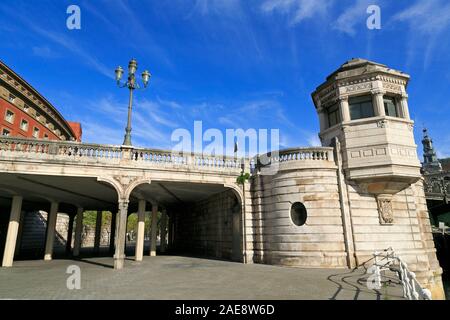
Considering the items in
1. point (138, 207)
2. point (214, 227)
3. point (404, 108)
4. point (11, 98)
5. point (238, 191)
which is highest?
point (11, 98)

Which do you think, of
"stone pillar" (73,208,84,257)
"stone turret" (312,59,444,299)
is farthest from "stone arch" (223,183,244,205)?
"stone pillar" (73,208,84,257)

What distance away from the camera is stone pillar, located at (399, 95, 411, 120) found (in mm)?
15890

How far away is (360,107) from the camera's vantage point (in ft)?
53.2

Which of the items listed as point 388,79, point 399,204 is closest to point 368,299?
point 399,204

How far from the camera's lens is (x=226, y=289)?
881cm

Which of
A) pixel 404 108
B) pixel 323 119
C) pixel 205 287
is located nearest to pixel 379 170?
pixel 404 108

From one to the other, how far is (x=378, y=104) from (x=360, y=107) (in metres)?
0.98

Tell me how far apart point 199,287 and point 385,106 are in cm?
1424

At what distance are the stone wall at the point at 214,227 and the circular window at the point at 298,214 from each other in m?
3.68

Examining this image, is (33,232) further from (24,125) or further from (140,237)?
(140,237)

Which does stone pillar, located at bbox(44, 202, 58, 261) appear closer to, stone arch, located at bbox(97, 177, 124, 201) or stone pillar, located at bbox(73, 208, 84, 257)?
stone pillar, located at bbox(73, 208, 84, 257)

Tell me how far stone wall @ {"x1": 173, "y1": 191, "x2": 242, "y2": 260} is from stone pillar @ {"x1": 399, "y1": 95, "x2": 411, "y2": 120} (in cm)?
1110
